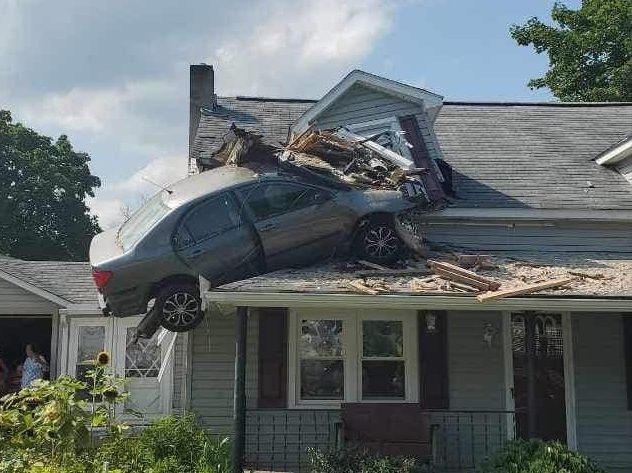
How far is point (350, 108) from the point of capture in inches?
505

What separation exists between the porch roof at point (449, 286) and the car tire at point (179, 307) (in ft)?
2.69

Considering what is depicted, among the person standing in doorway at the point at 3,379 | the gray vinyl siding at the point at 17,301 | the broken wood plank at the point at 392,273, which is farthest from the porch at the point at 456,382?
the person standing in doorway at the point at 3,379

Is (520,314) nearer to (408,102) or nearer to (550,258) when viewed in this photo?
(550,258)

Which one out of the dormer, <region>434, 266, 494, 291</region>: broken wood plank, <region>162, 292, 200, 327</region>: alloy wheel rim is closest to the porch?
<region>162, 292, 200, 327</region>: alloy wheel rim

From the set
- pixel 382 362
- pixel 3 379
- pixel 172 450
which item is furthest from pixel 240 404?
pixel 3 379

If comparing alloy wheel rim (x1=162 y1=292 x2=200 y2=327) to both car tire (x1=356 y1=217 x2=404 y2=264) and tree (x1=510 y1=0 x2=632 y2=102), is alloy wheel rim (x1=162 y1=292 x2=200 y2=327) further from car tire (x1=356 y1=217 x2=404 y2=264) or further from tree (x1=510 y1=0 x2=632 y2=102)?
tree (x1=510 y1=0 x2=632 y2=102)

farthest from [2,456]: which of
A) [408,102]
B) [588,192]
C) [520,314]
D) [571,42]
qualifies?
[571,42]

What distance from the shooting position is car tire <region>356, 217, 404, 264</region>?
10.3 meters

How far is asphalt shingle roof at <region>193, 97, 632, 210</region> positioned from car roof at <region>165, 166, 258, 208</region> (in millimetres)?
1461

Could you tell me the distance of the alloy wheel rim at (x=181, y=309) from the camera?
9.44 meters

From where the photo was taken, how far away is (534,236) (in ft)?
38.3

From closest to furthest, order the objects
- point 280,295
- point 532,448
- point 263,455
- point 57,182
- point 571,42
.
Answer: point 532,448
point 280,295
point 263,455
point 571,42
point 57,182

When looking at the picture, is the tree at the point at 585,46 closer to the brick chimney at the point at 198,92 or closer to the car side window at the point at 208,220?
the brick chimney at the point at 198,92

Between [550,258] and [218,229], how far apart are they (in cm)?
521
